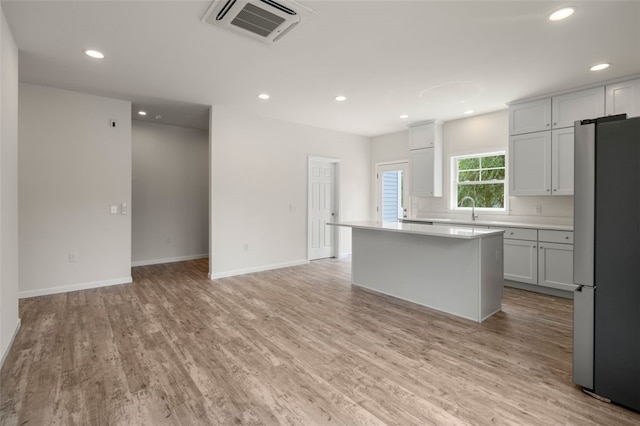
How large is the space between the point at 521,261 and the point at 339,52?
12.4 ft

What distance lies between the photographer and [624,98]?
3.76 metres

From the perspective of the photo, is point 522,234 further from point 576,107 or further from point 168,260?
point 168,260

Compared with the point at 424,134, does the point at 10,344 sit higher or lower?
lower

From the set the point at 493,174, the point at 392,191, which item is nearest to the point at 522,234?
the point at 493,174

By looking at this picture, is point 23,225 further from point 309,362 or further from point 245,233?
point 309,362

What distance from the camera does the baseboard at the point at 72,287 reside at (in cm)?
407

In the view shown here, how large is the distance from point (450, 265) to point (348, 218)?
3804 millimetres

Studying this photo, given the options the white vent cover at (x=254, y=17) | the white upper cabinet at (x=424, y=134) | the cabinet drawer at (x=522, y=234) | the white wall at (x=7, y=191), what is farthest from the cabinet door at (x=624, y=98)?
the white wall at (x=7, y=191)

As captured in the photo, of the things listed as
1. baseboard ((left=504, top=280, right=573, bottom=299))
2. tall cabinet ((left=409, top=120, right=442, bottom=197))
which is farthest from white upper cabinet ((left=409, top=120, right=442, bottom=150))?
baseboard ((left=504, top=280, right=573, bottom=299))

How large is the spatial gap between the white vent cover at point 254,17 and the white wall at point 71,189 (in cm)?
303

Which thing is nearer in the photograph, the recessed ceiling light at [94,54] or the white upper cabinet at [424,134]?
the recessed ceiling light at [94,54]

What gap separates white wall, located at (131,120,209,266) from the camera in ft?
20.1

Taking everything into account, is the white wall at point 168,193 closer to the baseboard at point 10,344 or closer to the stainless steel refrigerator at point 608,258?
the baseboard at point 10,344

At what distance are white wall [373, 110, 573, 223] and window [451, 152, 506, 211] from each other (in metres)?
0.13
